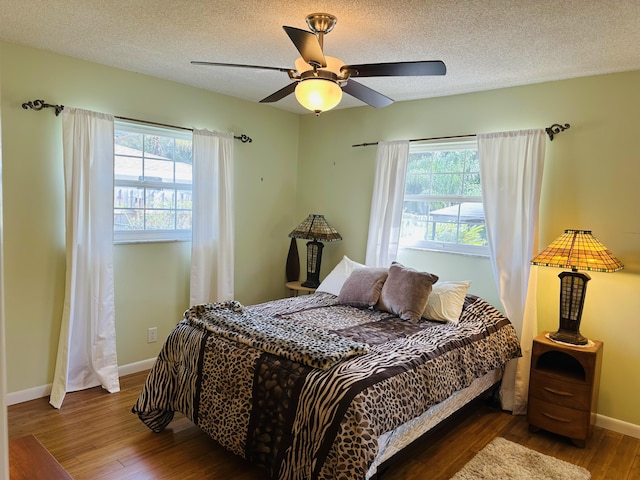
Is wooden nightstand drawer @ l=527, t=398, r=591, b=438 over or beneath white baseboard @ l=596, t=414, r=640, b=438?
over

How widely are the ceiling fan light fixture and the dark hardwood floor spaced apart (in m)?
1.98

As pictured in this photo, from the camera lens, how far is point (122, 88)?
11.4ft

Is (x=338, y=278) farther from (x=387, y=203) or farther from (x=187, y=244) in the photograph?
(x=187, y=244)

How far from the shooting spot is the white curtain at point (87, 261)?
10.5 feet

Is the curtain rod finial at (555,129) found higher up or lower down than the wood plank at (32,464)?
higher up

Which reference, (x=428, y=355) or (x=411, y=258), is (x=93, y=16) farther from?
(x=411, y=258)

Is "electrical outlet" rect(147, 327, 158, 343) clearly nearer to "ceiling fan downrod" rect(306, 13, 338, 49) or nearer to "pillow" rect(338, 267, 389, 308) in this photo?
"pillow" rect(338, 267, 389, 308)

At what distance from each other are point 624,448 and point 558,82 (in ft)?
8.21

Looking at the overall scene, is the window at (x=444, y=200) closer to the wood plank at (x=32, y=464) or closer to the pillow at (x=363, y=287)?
the pillow at (x=363, y=287)

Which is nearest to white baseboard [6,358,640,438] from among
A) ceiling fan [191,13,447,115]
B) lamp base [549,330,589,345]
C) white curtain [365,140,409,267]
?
lamp base [549,330,589,345]

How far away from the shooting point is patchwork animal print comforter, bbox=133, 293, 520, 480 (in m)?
2.01

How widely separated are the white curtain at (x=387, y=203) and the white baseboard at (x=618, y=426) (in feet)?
6.29

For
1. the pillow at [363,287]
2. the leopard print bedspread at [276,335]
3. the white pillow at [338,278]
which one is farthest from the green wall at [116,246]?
the pillow at [363,287]

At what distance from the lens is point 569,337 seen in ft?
9.76
